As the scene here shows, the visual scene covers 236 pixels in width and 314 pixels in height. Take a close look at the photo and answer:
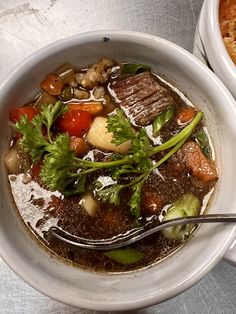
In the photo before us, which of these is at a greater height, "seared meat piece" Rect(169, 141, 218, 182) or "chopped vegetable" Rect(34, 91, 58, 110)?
"chopped vegetable" Rect(34, 91, 58, 110)

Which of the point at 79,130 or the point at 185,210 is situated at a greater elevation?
the point at 79,130

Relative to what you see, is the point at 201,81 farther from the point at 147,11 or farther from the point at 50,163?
the point at 147,11

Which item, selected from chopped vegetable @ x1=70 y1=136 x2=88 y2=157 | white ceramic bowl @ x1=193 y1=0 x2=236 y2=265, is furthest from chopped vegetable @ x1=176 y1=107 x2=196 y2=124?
chopped vegetable @ x1=70 y1=136 x2=88 y2=157

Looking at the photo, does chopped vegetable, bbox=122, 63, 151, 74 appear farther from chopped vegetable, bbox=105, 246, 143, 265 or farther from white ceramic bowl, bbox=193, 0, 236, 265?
chopped vegetable, bbox=105, 246, 143, 265

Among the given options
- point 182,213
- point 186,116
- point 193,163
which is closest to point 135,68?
point 186,116

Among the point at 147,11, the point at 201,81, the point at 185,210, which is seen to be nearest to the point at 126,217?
the point at 185,210
